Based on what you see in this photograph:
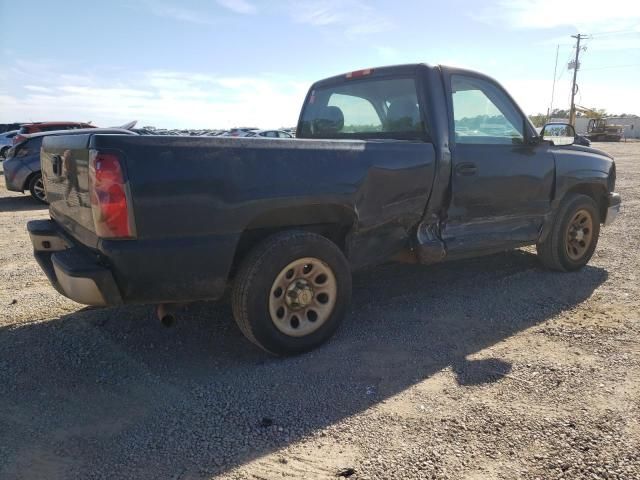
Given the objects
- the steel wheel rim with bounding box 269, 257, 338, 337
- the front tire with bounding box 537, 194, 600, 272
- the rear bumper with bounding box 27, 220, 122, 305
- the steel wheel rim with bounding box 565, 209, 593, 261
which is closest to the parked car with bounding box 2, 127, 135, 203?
the rear bumper with bounding box 27, 220, 122, 305

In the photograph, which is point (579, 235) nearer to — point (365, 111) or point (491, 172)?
point (491, 172)

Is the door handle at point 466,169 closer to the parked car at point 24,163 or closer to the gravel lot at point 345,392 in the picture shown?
the gravel lot at point 345,392

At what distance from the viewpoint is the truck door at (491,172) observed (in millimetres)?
4234

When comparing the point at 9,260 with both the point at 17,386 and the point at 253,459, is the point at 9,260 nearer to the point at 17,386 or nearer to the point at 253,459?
the point at 17,386

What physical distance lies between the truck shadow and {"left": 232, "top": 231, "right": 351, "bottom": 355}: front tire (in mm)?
170

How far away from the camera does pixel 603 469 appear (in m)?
2.34

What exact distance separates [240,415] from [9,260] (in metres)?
4.48

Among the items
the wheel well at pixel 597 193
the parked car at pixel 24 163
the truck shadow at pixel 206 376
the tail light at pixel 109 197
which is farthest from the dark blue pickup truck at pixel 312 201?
the parked car at pixel 24 163

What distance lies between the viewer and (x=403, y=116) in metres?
4.33

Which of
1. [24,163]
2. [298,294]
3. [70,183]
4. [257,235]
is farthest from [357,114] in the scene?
[24,163]

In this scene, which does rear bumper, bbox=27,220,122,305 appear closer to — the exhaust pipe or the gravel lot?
the exhaust pipe

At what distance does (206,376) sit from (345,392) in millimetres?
902

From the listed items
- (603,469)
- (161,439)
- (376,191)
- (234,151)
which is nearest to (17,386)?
(161,439)

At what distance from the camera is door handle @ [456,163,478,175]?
4163 millimetres
